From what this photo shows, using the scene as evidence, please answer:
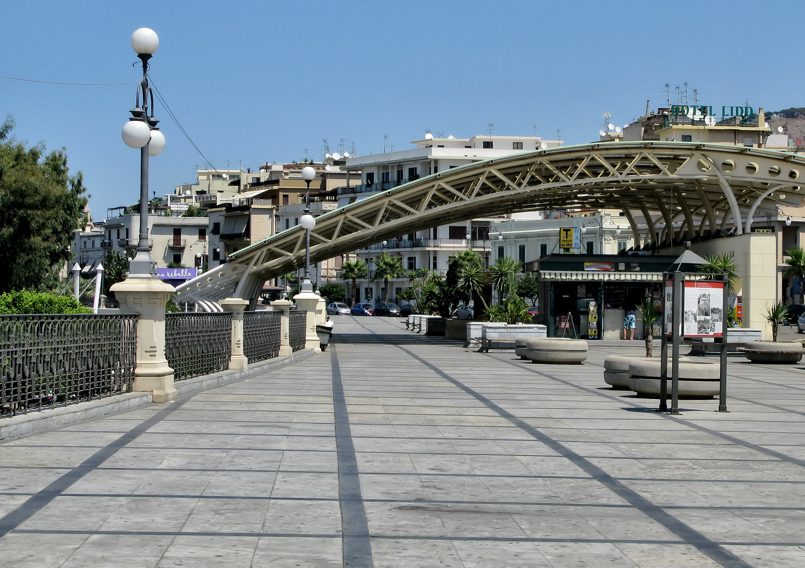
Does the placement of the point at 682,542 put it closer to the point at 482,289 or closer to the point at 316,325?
the point at 316,325

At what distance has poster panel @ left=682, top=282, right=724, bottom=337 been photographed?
17.2 metres

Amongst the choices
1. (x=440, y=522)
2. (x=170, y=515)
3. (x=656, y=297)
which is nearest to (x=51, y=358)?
(x=170, y=515)

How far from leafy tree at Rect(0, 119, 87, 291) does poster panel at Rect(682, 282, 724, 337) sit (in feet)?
103

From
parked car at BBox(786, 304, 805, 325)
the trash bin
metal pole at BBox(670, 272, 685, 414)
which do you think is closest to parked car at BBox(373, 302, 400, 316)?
parked car at BBox(786, 304, 805, 325)

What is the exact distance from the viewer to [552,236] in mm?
95688

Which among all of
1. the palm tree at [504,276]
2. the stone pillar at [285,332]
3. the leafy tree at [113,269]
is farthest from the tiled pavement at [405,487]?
the leafy tree at [113,269]

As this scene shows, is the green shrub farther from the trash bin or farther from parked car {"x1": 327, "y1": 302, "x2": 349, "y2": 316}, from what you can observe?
parked car {"x1": 327, "y1": 302, "x2": 349, "y2": 316}

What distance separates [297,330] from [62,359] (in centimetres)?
2089

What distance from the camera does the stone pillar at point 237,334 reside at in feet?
76.8

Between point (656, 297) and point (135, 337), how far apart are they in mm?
36375

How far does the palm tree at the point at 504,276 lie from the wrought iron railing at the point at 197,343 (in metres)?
29.2

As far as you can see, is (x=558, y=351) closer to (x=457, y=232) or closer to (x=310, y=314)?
(x=310, y=314)

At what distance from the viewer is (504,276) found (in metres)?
51.8

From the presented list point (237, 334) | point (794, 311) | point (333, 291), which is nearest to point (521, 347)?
point (237, 334)
